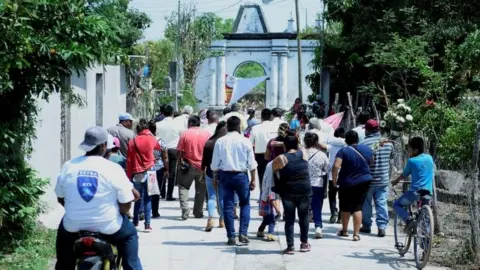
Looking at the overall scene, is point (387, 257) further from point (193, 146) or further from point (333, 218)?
point (193, 146)

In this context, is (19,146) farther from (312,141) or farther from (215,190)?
(312,141)

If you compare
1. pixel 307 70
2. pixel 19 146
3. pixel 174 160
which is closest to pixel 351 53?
pixel 174 160

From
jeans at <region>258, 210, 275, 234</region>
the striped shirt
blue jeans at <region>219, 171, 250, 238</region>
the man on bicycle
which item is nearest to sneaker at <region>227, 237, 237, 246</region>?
blue jeans at <region>219, 171, 250, 238</region>

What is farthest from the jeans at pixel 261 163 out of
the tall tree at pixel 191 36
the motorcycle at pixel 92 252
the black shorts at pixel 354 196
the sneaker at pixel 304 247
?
the tall tree at pixel 191 36

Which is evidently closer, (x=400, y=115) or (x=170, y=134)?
(x=400, y=115)

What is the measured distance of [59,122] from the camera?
14.1 meters

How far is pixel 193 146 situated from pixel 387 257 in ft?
13.2

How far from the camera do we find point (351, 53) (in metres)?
26.4

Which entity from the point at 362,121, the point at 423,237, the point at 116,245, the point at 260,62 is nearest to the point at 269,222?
the point at 423,237

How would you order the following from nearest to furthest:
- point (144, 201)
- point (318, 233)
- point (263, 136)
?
1. point (318, 233)
2. point (144, 201)
3. point (263, 136)

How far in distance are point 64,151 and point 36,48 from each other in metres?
6.84

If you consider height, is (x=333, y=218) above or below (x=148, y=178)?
below

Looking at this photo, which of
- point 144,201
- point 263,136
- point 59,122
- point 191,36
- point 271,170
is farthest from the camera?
point 191,36

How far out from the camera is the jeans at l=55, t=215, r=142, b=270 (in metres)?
6.54
